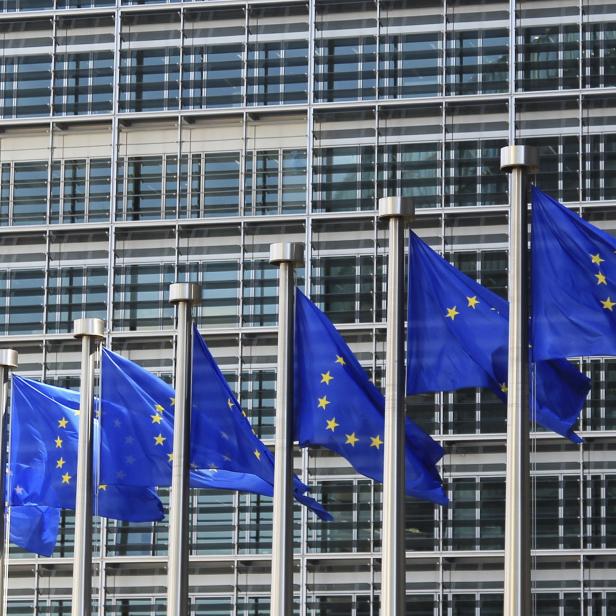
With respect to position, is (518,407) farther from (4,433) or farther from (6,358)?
(6,358)

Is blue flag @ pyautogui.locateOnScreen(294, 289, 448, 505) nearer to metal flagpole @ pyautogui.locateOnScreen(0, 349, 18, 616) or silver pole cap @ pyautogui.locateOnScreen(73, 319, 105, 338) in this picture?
silver pole cap @ pyautogui.locateOnScreen(73, 319, 105, 338)

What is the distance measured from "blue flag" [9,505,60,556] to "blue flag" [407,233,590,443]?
948cm

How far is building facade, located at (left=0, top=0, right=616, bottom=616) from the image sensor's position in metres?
48.7

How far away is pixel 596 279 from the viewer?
27844 mm

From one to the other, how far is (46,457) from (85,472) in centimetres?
152

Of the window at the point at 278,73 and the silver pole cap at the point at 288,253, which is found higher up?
the window at the point at 278,73

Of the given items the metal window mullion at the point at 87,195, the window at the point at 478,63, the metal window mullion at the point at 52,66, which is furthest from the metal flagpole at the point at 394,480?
the metal window mullion at the point at 52,66

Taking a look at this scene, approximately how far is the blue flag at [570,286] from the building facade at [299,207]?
819 inches

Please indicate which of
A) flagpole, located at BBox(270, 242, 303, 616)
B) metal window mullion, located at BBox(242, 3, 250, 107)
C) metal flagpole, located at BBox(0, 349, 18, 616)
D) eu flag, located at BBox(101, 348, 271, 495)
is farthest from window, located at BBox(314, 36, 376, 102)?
flagpole, located at BBox(270, 242, 303, 616)

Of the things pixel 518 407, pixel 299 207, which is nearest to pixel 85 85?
pixel 299 207

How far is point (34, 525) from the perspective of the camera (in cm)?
3628

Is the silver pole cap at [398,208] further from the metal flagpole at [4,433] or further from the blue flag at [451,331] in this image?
the metal flagpole at [4,433]

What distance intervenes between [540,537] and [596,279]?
21.0 metres

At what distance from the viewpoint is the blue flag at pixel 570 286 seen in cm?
2766
